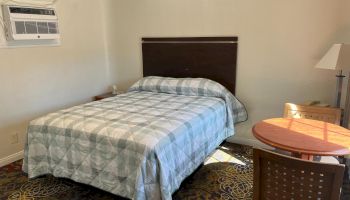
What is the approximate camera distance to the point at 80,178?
2135 mm

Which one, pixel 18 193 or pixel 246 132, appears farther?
pixel 246 132

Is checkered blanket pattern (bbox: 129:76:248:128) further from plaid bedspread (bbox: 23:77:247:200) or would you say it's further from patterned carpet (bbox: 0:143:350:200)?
patterned carpet (bbox: 0:143:350:200)

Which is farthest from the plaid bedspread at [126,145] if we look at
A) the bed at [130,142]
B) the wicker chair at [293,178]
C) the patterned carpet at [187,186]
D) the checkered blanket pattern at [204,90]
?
the wicker chair at [293,178]

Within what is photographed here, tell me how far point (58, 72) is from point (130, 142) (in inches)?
79.6

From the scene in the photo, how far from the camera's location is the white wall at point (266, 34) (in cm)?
273

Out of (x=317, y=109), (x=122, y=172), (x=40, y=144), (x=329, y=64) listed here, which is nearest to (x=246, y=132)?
(x=317, y=109)

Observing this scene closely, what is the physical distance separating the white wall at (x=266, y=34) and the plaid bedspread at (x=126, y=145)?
29.5 inches

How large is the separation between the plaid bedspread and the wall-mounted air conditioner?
3.50 ft

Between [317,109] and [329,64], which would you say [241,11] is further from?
[317,109]

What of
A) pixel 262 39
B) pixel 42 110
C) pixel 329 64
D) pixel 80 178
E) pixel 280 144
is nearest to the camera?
pixel 280 144

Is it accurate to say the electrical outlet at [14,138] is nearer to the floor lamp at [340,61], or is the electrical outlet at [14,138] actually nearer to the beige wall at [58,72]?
the beige wall at [58,72]

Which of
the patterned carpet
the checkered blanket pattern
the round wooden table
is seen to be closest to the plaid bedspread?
the patterned carpet

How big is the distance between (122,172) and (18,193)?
1.11 m

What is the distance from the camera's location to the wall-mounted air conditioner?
2744 millimetres
